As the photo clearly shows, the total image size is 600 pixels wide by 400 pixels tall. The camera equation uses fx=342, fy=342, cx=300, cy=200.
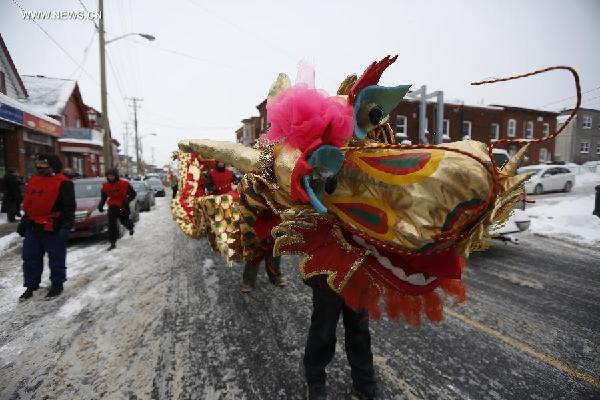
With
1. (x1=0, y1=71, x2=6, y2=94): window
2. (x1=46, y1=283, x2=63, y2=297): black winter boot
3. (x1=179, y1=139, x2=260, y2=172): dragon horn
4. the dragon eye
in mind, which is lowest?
(x1=46, y1=283, x2=63, y2=297): black winter boot

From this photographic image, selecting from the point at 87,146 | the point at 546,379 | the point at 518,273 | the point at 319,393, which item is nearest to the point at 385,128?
the point at 319,393

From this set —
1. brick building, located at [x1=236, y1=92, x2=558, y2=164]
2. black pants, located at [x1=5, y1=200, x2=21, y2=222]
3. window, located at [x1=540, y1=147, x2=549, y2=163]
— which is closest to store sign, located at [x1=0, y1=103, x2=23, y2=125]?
black pants, located at [x1=5, y1=200, x2=21, y2=222]

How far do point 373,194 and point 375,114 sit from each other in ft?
1.19

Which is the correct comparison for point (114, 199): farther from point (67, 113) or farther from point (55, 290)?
point (67, 113)

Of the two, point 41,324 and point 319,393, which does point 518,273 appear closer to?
point 319,393

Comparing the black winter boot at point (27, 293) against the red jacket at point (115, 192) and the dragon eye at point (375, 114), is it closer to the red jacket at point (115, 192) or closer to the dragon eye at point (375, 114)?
the red jacket at point (115, 192)


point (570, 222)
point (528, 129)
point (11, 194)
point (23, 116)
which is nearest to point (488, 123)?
point (528, 129)

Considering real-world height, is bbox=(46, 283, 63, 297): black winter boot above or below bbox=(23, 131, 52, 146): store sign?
below

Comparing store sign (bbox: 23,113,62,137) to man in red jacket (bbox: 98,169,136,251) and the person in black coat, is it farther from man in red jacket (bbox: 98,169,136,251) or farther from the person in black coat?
man in red jacket (bbox: 98,169,136,251)

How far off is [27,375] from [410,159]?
10.3 ft

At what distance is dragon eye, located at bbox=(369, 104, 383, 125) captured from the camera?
4.94 ft

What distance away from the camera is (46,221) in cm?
414

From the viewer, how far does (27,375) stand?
2.58 m

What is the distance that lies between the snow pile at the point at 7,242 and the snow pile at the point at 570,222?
1183 centimetres
